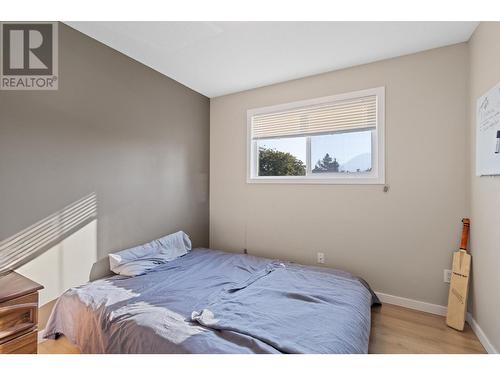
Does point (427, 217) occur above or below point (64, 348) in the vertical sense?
above

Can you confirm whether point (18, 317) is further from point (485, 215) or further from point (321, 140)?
point (485, 215)

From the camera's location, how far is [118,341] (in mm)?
1516

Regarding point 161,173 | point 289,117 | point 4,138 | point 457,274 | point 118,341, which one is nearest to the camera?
point 118,341

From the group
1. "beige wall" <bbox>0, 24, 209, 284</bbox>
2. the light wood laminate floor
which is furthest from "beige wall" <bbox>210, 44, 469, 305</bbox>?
"beige wall" <bbox>0, 24, 209, 284</bbox>

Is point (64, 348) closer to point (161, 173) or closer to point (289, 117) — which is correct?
point (161, 173)

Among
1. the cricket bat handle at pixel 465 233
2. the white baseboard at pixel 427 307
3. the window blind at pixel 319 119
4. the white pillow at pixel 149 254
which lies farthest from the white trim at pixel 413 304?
the white pillow at pixel 149 254

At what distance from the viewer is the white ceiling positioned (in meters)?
2.06

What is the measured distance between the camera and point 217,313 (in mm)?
1644

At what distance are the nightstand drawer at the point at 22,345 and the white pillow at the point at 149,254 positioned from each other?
823mm

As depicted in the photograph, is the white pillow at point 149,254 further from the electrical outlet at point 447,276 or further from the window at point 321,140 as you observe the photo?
the electrical outlet at point 447,276

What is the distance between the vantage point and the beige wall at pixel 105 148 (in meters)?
1.82

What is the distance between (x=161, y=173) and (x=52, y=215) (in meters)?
1.18
